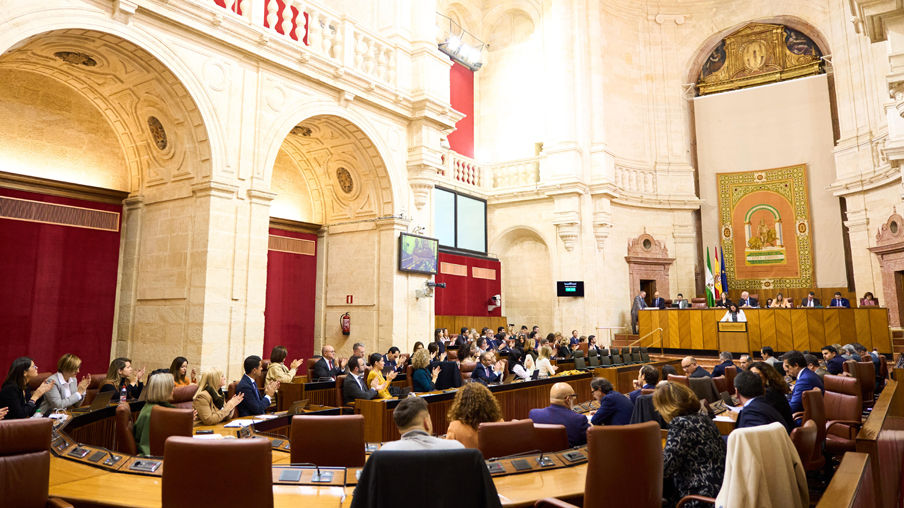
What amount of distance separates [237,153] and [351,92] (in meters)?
2.49

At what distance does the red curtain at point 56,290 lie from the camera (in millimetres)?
7793

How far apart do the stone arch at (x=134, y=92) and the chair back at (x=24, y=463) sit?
5.32 m

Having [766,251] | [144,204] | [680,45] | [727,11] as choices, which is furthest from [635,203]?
[144,204]

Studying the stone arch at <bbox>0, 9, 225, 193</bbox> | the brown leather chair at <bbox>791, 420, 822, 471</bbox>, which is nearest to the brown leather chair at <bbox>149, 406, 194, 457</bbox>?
the brown leather chair at <bbox>791, 420, 822, 471</bbox>

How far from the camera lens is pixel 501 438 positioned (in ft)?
11.4

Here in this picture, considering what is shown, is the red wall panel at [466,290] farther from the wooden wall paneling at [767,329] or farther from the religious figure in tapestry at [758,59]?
the religious figure in tapestry at [758,59]

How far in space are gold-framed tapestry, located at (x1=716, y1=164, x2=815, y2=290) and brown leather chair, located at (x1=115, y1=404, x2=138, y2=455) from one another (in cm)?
1761

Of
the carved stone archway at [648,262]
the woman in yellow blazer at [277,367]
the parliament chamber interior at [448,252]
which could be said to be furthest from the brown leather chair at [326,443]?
the carved stone archway at [648,262]

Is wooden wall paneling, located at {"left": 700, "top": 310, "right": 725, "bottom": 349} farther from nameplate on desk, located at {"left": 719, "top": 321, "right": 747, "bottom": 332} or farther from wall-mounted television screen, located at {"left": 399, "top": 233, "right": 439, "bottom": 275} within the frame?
wall-mounted television screen, located at {"left": 399, "top": 233, "right": 439, "bottom": 275}

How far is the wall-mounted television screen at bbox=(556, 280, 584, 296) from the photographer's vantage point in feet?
52.1

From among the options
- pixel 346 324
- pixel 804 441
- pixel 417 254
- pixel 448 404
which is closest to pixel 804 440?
pixel 804 441

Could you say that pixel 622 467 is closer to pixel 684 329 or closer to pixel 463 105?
pixel 684 329

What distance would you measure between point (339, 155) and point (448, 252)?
5.35 m

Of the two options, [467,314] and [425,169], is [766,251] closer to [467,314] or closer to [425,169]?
[467,314]
